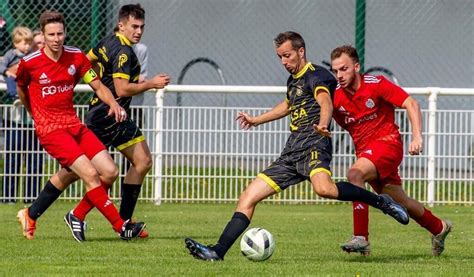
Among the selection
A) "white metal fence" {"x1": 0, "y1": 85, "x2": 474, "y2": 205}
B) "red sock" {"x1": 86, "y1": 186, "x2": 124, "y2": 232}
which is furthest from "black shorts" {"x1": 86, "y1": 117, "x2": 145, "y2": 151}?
"white metal fence" {"x1": 0, "y1": 85, "x2": 474, "y2": 205}

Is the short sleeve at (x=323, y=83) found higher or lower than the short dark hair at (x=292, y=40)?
lower

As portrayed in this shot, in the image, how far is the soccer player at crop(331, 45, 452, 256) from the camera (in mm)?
10086

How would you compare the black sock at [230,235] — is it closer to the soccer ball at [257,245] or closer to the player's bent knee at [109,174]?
the soccer ball at [257,245]

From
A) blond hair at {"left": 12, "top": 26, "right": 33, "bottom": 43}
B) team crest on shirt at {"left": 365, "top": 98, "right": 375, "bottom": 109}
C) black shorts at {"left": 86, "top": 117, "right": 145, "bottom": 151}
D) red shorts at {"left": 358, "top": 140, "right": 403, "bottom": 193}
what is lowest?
red shorts at {"left": 358, "top": 140, "right": 403, "bottom": 193}

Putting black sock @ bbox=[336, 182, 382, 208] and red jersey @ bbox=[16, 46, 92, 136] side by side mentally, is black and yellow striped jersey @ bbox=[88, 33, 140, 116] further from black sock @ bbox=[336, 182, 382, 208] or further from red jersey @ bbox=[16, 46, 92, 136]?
black sock @ bbox=[336, 182, 382, 208]

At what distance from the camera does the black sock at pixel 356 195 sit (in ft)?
31.3

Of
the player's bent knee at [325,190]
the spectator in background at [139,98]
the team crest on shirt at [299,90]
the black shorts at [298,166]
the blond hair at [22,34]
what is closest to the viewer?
the player's bent knee at [325,190]

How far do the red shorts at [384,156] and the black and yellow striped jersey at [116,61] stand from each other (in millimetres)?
2224

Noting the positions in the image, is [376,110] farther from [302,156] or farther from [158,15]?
[158,15]

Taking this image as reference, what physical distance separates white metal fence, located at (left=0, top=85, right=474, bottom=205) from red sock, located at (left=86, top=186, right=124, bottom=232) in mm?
5057

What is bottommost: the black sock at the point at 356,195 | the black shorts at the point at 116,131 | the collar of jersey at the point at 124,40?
the black sock at the point at 356,195

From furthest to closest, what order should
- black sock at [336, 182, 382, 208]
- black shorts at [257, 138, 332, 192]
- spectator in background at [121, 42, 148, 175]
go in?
spectator in background at [121, 42, 148, 175] < black shorts at [257, 138, 332, 192] < black sock at [336, 182, 382, 208]

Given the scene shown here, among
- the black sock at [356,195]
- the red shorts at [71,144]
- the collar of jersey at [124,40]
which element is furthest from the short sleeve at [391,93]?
the red shorts at [71,144]

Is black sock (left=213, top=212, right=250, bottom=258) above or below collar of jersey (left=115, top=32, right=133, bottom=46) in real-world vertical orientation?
below
